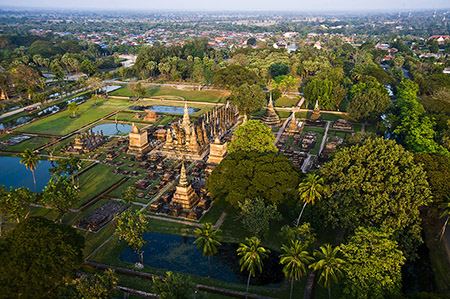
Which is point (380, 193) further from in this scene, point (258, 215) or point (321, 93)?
point (321, 93)

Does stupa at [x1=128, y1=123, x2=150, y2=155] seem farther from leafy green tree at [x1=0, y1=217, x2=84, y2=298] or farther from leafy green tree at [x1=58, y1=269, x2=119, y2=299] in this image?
leafy green tree at [x1=58, y1=269, x2=119, y2=299]

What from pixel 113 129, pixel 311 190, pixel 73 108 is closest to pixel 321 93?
pixel 113 129

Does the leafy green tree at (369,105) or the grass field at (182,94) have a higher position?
the leafy green tree at (369,105)

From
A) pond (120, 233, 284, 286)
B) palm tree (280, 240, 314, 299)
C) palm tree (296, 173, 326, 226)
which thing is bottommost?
pond (120, 233, 284, 286)

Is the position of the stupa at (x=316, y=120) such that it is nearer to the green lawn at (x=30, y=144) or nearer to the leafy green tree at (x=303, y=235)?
the leafy green tree at (x=303, y=235)

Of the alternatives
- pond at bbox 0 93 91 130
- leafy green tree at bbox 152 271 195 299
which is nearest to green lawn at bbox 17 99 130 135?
pond at bbox 0 93 91 130

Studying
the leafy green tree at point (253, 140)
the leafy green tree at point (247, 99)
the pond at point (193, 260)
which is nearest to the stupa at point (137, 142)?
the leafy green tree at point (253, 140)
